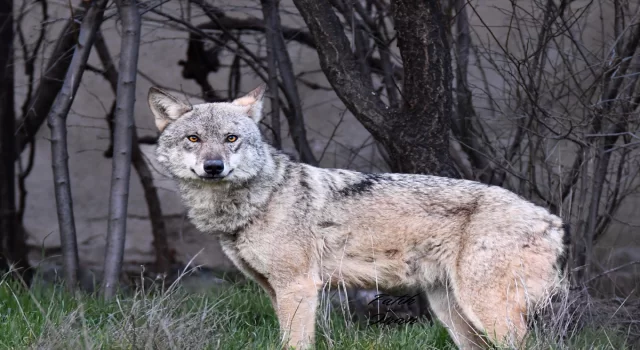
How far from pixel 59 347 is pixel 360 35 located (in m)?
4.38

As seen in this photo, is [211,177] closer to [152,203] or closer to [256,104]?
[256,104]

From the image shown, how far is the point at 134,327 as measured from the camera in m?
3.66

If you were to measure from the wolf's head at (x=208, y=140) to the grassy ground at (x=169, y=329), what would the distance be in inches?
29.2

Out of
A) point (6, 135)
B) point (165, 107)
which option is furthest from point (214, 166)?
point (6, 135)

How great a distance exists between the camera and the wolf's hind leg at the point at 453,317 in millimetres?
4977

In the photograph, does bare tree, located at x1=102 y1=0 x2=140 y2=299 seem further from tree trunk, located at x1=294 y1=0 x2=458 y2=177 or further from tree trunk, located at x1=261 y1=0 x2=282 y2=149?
tree trunk, located at x1=261 y1=0 x2=282 y2=149

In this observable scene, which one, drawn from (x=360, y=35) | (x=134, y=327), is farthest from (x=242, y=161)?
(x=360, y=35)

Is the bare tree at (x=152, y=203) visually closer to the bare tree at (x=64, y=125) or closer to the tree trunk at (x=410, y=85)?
the bare tree at (x=64, y=125)

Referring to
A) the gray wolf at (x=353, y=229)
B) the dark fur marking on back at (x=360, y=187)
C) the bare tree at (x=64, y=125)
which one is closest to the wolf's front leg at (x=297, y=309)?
the gray wolf at (x=353, y=229)

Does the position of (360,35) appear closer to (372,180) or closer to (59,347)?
(372,180)

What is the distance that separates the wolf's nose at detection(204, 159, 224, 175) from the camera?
4.54 m

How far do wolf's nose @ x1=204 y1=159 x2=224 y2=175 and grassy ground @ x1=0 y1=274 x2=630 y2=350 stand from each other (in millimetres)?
711

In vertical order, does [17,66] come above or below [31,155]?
above

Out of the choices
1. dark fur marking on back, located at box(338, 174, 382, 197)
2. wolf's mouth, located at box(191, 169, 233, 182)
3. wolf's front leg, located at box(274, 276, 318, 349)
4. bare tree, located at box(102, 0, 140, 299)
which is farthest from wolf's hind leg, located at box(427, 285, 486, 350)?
bare tree, located at box(102, 0, 140, 299)
